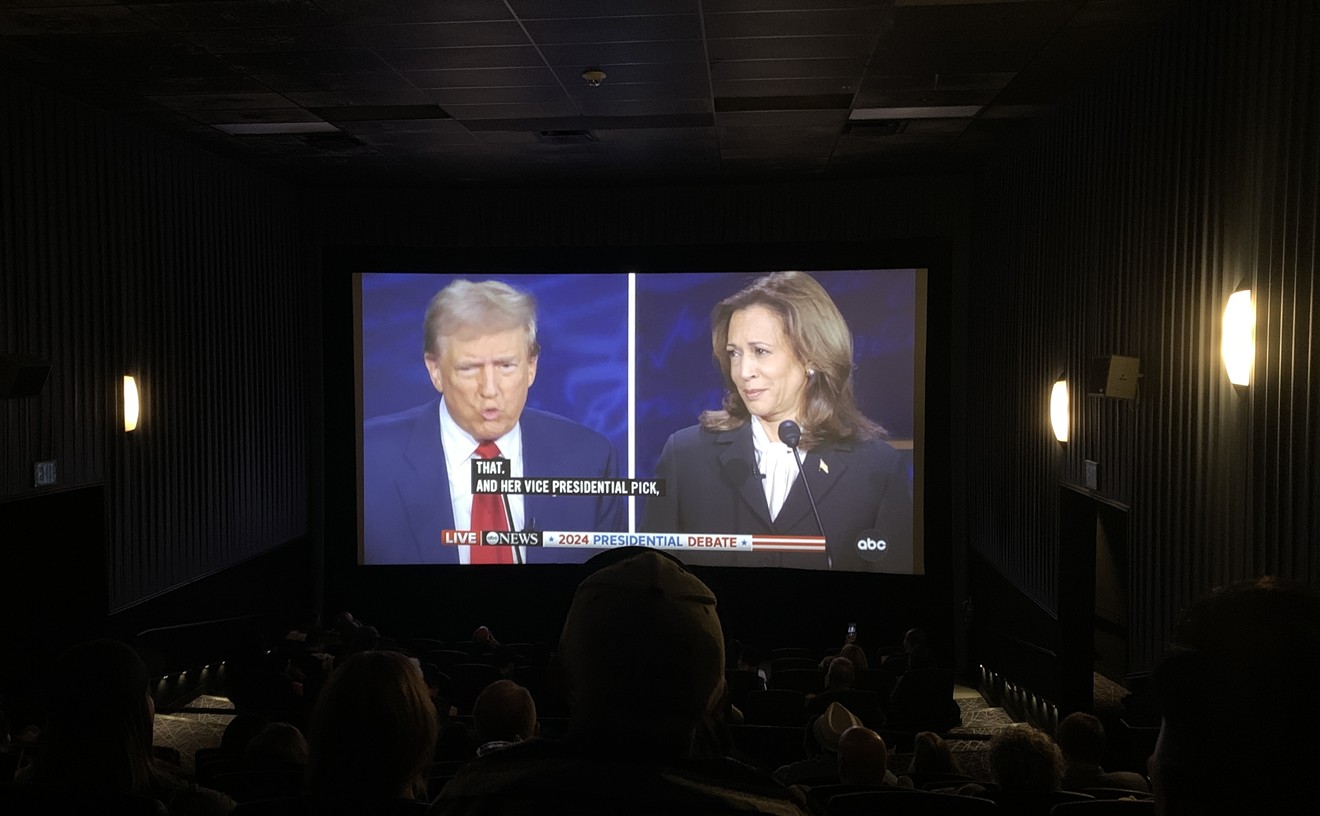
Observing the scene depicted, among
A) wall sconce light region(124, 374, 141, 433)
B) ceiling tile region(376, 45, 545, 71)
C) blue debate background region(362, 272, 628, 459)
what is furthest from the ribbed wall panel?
ceiling tile region(376, 45, 545, 71)

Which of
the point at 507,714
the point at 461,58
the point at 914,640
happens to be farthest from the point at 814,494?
the point at 507,714

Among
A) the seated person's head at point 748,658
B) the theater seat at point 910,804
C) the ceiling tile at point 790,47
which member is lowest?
the seated person's head at point 748,658

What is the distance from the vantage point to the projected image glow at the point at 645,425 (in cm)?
1045

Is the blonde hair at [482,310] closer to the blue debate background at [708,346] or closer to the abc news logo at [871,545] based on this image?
the blue debate background at [708,346]

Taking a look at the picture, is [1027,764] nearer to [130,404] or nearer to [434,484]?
[130,404]

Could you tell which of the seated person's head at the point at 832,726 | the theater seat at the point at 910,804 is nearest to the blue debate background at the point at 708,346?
the seated person's head at the point at 832,726

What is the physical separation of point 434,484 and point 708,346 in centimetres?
344

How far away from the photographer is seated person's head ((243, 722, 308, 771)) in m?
3.70

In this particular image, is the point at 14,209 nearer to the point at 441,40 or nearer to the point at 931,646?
the point at 441,40

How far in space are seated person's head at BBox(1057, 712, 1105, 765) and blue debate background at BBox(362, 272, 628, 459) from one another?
7.37m

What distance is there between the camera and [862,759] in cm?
371

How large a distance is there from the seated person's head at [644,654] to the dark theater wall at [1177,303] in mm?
2636

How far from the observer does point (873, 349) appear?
10430 millimetres

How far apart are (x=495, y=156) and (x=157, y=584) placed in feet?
16.0
